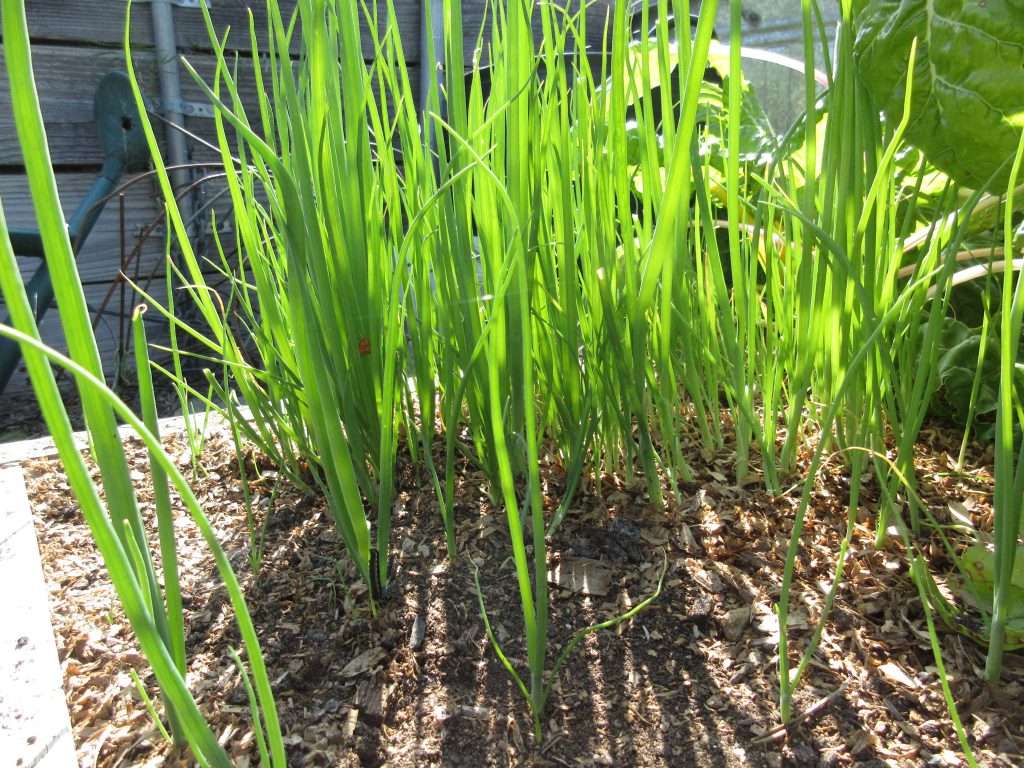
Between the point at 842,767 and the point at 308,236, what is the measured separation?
512 millimetres

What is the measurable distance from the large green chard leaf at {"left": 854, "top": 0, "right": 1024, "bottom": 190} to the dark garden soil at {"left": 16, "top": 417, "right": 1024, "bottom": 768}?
34 cm

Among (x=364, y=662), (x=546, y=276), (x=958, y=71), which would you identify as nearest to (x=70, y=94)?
(x=546, y=276)

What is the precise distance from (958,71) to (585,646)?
0.54 metres

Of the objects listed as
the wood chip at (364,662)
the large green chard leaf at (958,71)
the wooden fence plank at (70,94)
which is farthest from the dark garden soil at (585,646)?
the wooden fence plank at (70,94)

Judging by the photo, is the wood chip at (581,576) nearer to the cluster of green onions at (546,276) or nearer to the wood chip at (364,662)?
the cluster of green onions at (546,276)

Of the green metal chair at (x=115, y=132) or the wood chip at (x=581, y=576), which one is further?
the green metal chair at (x=115, y=132)

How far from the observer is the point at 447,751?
50cm

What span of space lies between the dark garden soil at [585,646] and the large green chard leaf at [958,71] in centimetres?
34

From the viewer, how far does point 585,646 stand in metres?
0.58

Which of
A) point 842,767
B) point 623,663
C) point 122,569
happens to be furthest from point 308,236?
point 842,767

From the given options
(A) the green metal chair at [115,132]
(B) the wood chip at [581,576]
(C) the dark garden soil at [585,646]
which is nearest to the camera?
(C) the dark garden soil at [585,646]

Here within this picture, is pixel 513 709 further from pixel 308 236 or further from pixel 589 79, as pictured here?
pixel 589 79

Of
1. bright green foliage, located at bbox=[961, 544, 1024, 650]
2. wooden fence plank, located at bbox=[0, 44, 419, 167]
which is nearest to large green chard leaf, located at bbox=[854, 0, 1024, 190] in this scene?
bright green foliage, located at bbox=[961, 544, 1024, 650]

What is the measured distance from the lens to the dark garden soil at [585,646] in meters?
0.50
